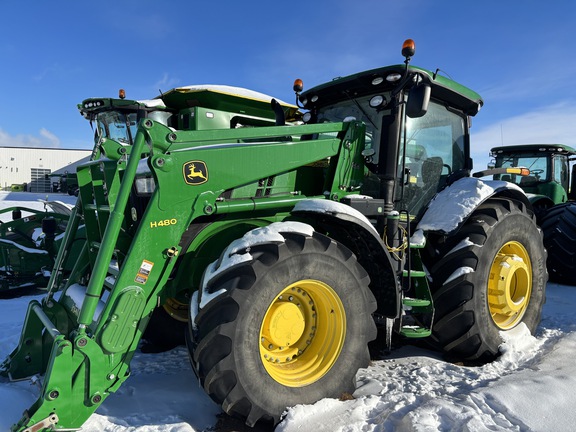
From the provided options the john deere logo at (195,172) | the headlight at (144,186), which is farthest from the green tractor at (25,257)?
the john deere logo at (195,172)

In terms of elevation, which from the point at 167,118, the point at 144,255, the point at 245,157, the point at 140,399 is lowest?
the point at 140,399

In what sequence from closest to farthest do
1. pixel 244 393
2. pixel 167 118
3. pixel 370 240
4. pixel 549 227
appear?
pixel 244 393 < pixel 370 240 < pixel 549 227 < pixel 167 118

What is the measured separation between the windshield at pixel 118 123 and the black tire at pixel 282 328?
8306 millimetres

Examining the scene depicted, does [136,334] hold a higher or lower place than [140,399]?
higher

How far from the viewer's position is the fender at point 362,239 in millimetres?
2934

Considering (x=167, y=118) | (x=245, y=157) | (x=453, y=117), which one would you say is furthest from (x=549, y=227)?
(x=167, y=118)

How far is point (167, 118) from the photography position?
30.8ft

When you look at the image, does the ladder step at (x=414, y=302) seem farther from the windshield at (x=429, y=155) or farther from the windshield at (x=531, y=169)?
the windshield at (x=531, y=169)

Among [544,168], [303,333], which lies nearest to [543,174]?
[544,168]

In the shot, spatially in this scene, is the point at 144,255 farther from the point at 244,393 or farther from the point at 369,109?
the point at 369,109

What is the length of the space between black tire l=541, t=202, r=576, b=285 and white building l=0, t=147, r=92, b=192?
159 feet

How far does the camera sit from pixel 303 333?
118 inches

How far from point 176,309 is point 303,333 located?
1.51 metres

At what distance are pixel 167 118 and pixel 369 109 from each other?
21.6 ft
